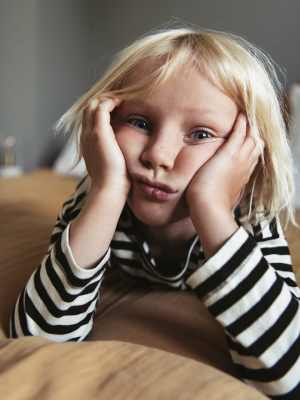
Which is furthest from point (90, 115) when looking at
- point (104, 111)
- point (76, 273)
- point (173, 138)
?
point (76, 273)

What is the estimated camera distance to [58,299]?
538 mm

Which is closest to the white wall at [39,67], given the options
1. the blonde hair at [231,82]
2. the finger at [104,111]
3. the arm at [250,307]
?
the blonde hair at [231,82]

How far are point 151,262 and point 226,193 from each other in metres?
0.22

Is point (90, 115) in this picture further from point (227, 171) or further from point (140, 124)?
point (227, 171)

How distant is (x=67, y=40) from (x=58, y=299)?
2.67 meters

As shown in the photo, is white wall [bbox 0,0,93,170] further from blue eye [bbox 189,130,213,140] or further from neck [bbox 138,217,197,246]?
blue eye [bbox 189,130,213,140]

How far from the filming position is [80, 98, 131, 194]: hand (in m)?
0.59

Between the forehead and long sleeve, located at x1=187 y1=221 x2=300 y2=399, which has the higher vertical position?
the forehead

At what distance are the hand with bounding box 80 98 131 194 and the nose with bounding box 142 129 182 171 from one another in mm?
56

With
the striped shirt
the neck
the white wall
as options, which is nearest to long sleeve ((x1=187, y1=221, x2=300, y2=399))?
the striped shirt

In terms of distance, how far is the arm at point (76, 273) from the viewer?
0.54 m

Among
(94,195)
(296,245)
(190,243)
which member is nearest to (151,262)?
(190,243)

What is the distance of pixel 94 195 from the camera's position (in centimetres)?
58

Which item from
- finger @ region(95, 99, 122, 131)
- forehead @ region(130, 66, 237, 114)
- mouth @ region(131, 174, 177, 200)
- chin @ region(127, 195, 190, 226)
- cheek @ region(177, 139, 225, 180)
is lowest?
chin @ region(127, 195, 190, 226)
